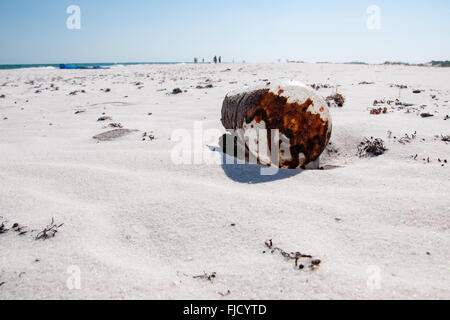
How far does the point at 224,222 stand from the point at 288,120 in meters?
1.21

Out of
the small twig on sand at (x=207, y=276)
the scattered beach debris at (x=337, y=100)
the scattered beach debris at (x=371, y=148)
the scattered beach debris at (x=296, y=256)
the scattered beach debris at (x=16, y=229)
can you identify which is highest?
the scattered beach debris at (x=337, y=100)

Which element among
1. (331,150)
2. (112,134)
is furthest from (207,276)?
(112,134)

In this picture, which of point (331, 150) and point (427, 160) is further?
point (331, 150)

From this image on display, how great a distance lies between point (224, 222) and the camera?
2033 mm

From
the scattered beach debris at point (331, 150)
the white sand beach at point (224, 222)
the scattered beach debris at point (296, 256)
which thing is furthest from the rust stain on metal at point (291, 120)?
the scattered beach debris at point (296, 256)

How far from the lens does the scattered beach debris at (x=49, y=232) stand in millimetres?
1899

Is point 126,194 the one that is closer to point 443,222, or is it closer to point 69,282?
point 69,282

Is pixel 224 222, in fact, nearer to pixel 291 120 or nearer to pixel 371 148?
pixel 291 120

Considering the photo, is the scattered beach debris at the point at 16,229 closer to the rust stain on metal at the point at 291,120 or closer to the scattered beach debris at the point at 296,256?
the scattered beach debris at the point at 296,256

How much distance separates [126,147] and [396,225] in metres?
2.86

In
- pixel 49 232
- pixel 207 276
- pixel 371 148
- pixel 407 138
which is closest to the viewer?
pixel 207 276

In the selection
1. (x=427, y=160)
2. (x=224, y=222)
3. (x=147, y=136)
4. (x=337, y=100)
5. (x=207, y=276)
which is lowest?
(x=207, y=276)

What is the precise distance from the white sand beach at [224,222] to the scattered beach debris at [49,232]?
28mm
